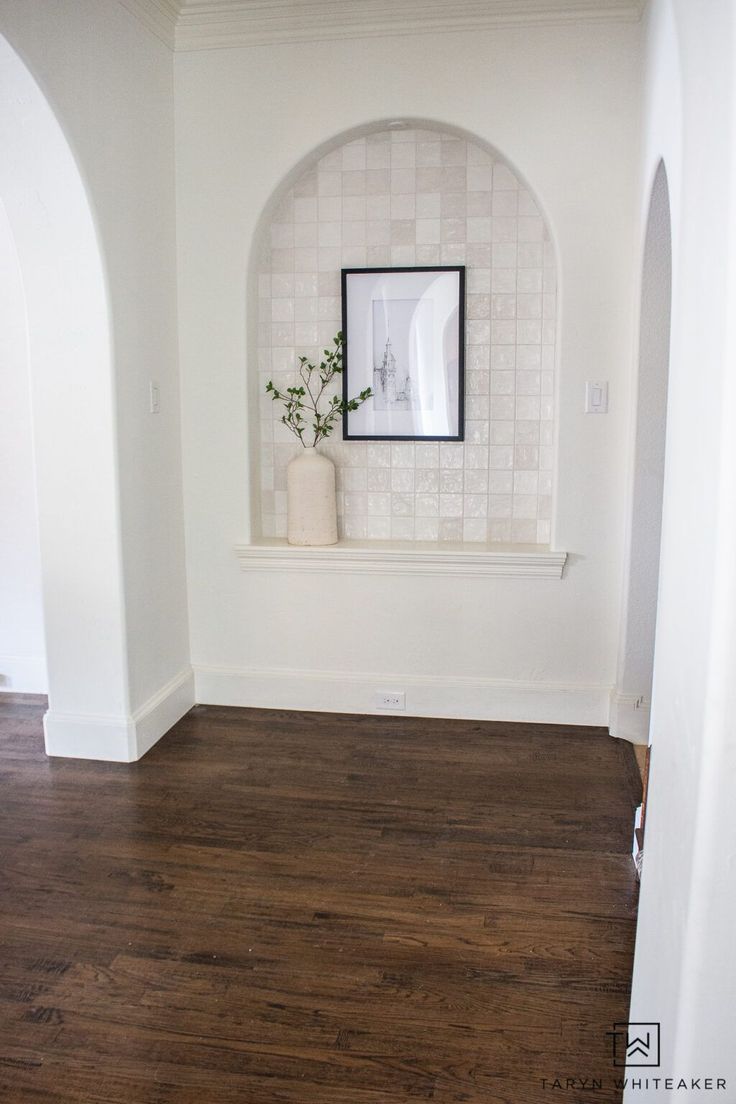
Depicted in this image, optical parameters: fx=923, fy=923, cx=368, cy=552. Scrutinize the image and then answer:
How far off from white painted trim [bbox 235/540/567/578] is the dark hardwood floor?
26.1 inches

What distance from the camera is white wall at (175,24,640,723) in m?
3.45

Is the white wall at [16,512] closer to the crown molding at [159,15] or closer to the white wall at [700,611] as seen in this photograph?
the crown molding at [159,15]

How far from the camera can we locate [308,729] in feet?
12.2

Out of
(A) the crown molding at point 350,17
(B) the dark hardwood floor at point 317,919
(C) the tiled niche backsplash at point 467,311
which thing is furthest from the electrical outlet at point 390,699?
(A) the crown molding at point 350,17

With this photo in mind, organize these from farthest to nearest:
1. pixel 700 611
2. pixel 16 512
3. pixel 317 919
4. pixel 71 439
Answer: pixel 16 512
pixel 71 439
pixel 317 919
pixel 700 611

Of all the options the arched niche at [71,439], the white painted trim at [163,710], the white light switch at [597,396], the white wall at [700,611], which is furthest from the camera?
the white light switch at [597,396]

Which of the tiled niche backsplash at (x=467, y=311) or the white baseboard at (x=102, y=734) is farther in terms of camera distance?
the tiled niche backsplash at (x=467, y=311)

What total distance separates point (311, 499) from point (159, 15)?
1900 millimetres

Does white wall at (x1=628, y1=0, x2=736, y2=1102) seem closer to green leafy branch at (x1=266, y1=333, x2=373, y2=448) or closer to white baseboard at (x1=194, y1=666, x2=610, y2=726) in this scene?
white baseboard at (x1=194, y1=666, x2=610, y2=726)

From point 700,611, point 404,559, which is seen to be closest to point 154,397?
point 404,559

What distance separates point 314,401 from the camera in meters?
3.90

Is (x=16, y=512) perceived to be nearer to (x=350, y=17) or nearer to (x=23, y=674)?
(x=23, y=674)

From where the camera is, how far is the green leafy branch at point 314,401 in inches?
151

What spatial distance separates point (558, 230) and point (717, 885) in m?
2.81
